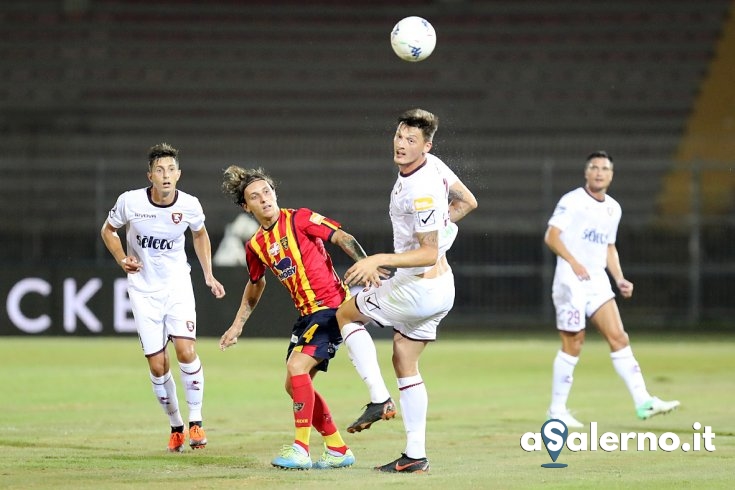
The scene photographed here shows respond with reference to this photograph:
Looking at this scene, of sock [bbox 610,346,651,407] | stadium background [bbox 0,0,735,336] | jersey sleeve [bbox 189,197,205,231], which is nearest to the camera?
jersey sleeve [bbox 189,197,205,231]

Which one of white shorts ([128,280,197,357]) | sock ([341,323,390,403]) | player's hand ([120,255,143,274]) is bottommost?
sock ([341,323,390,403])

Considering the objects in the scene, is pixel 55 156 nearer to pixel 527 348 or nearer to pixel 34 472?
pixel 527 348

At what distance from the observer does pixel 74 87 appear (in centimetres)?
2625

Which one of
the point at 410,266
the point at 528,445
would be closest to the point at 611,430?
the point at 528,445

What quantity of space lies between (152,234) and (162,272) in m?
0.29

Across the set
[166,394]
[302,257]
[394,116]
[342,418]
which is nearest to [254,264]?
[302,257]

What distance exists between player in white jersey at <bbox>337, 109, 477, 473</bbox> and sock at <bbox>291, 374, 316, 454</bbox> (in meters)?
0.34

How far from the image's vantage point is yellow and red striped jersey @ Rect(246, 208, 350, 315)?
7629 millimetres

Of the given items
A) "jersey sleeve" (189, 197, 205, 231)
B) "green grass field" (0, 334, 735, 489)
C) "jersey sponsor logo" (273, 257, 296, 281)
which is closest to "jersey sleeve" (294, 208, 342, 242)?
"jersey sponsor logo" (273, 257, 296, 281)

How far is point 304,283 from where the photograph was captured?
7641mm

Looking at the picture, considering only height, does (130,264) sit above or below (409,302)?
above

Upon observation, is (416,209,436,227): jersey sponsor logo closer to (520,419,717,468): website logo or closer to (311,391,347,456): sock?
(311,391,347,456): sock

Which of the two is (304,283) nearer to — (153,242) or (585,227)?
(153,242)

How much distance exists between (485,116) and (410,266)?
1897cm
